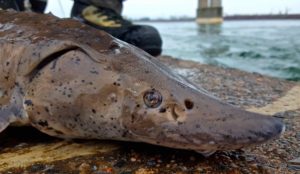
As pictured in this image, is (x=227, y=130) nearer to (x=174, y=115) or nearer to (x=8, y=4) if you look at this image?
(x=174, y=115)

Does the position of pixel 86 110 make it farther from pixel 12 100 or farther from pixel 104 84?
pixel 12 100

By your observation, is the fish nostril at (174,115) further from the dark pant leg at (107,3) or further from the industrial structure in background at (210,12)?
the industrial structure in background at (210,12)

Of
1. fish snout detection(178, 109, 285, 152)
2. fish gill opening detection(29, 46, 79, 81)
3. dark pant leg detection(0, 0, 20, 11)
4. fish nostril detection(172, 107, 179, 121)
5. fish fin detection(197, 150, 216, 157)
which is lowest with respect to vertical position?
fish fin detection(197, 150, 216, 157)

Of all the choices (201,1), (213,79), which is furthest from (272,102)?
(201,1)

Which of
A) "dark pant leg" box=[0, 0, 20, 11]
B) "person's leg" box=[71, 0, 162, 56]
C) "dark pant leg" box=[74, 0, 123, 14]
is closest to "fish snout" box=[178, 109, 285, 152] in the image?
"dark pant leg" box=[0, 0, 20, 11]

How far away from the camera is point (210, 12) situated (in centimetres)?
4188

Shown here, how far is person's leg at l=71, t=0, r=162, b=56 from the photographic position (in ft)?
12.9

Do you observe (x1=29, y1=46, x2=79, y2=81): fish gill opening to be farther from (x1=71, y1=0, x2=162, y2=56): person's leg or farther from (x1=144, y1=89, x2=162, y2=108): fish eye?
(x1=71, y1=0, x2=162, y2=56): person's leg

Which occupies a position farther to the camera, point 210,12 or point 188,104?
point 210,12

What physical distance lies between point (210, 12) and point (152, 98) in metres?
41.5

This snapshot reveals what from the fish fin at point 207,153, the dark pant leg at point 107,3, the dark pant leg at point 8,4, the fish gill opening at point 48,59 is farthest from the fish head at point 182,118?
the dark pant leg at point 107,3

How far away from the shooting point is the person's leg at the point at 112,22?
155 inches

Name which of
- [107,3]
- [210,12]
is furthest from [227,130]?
[210,12]

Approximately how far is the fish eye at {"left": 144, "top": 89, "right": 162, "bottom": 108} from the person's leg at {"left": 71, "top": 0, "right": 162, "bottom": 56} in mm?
2514
